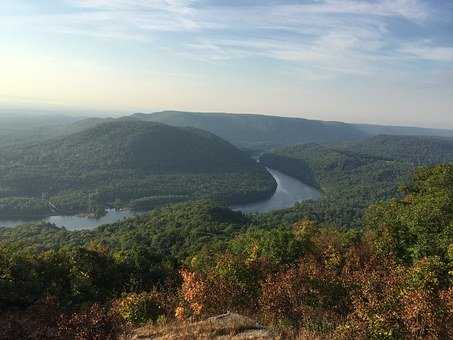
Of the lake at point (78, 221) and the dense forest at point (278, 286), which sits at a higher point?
the dense forest at point (278, 286)

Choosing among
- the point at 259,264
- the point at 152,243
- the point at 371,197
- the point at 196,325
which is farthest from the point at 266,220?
the point at 196,325

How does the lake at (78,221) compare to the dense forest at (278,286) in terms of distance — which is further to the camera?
the lake at (78,221)

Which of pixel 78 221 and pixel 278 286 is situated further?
pixel 78 221

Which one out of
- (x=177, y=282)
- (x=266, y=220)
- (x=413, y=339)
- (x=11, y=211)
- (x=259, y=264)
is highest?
(x=413, y=339)

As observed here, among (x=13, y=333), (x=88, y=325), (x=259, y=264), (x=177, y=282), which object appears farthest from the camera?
(x=177, y=282)

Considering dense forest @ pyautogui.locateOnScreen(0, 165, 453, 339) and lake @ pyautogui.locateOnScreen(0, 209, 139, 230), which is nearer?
dense forest @ pyautogui.locateOnScreen(0, 165, 453, 339)

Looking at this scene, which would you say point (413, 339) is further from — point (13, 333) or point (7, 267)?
point (7, 267)

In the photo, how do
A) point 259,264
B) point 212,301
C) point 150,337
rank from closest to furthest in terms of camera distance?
point 150,337, point 212,301, point 259,264

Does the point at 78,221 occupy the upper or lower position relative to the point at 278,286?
lower
